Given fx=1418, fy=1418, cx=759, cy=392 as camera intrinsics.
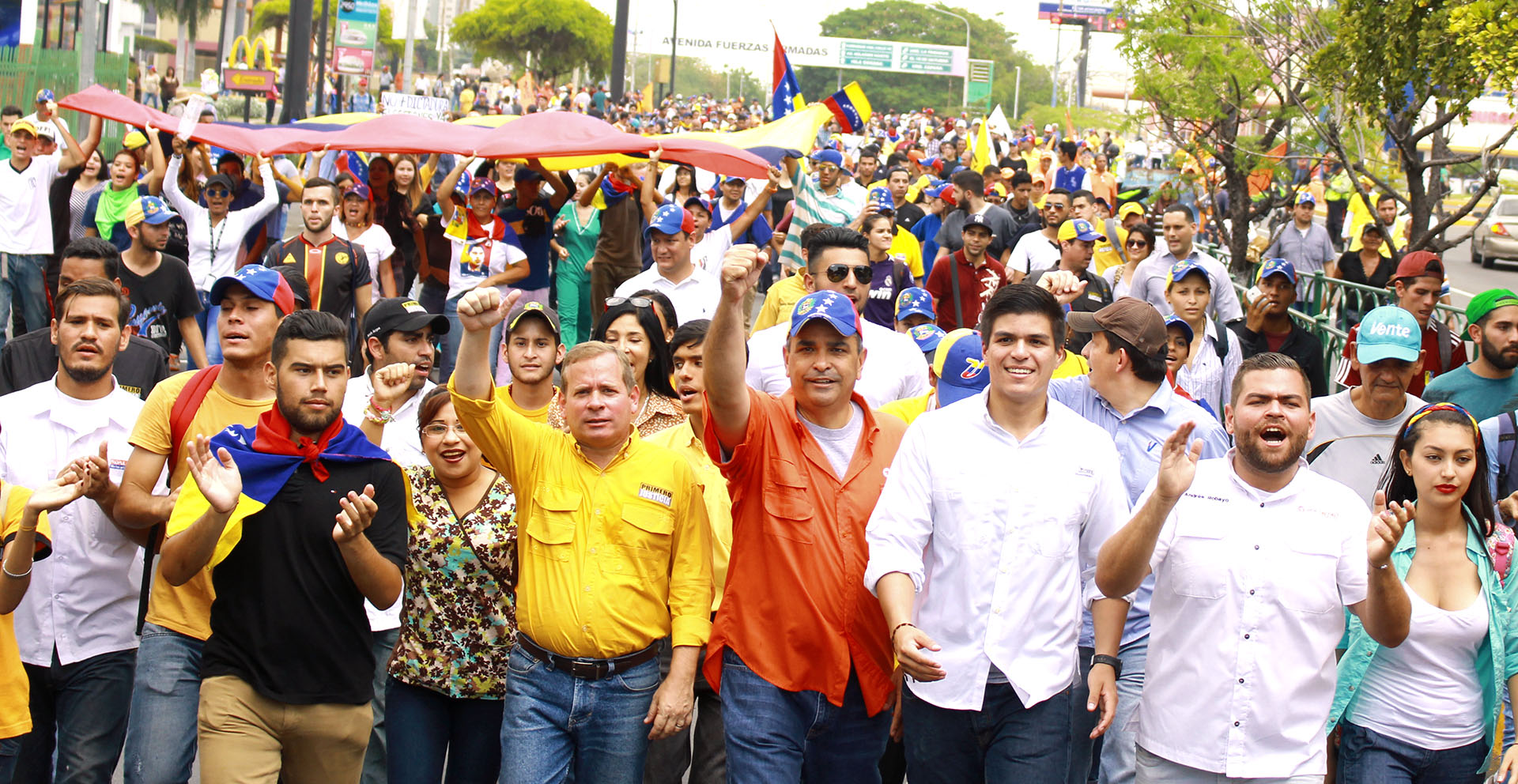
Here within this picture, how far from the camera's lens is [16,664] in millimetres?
4406

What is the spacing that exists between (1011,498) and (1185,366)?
3509 mm

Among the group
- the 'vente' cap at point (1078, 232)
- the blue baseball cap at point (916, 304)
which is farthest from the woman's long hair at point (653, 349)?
the 'vente' cap at point (1078, 232)

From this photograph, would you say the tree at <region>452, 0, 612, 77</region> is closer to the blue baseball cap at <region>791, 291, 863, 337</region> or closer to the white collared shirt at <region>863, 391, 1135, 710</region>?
the blue baseball cap at <region>791, 291, 863, 337</region>

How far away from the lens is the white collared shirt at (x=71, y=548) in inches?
183

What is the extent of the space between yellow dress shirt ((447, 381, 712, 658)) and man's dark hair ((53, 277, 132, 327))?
1.75 meters

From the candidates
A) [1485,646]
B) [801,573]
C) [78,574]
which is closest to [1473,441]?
[1485,646]

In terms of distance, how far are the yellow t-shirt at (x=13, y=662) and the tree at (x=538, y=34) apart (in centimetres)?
6985

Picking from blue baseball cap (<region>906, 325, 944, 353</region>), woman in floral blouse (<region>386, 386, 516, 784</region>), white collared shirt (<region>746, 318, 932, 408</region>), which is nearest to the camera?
woman in floral blouse (<region>386, 386, 516, 784</region>)

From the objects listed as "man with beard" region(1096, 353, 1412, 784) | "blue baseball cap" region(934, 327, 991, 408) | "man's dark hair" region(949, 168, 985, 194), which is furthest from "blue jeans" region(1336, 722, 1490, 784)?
"man's dark hair" region(949, 168, 985, 194)

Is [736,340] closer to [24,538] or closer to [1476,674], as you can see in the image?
[24,538]

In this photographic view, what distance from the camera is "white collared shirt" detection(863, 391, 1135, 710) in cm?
382

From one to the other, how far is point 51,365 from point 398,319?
144 centimetres

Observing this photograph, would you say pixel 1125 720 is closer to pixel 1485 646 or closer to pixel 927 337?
pixel 1485 646

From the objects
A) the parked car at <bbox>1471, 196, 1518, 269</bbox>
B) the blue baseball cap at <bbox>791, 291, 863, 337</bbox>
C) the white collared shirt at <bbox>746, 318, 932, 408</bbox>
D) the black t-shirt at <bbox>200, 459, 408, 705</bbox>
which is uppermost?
the parked car at <bbox>1471, 196, 1518, 269</bbox>
